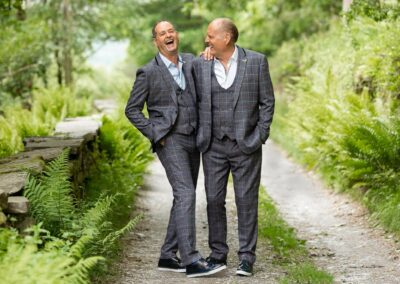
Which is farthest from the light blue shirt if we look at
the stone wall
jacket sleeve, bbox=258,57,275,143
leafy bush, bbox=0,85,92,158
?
leafy bush, bbox=0,85,92,158

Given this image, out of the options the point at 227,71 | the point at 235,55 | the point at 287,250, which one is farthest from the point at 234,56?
the point at 287,250

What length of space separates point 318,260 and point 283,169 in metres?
7.86

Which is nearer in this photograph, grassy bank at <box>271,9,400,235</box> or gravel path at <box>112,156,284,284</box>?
gravel path at <box>112,156,284,284</box>

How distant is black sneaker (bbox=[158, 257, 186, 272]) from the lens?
684 cm

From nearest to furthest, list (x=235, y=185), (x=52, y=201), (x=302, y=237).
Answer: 1. (x=52, y=201)
2. (x=235, y=185)
3. (x=302, y=237)

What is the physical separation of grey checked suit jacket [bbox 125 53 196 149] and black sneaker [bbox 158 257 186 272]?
1076mm

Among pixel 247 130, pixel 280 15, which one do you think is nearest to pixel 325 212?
pixel 247 130

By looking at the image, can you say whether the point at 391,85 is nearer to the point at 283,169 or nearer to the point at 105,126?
the point at 105,126

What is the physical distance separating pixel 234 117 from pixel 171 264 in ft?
4.77

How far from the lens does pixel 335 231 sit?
9328mm

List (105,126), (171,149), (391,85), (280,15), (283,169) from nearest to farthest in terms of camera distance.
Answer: (171,149) → (391,85) → (105,126) → (283,169) → (280,15)

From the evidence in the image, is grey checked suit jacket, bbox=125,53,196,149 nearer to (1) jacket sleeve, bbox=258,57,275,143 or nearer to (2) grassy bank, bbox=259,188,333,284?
(1) jacket sleeve, bbox=258,57,275,143

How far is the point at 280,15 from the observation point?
85.5ft

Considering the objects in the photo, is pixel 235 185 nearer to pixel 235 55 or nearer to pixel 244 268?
pixel 244 268
